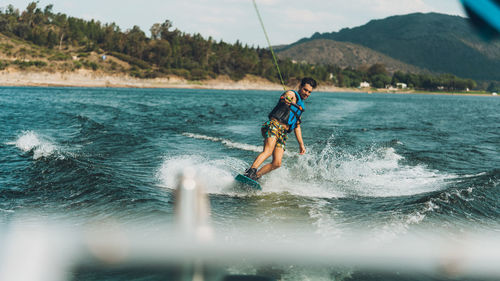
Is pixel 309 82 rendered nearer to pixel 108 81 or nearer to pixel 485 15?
pixel 485 15

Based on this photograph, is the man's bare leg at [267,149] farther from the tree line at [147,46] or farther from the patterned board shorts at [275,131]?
the tree line at [147,46]

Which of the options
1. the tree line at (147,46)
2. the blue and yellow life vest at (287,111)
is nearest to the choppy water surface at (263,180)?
the blue and yellow life vest at (287,111)

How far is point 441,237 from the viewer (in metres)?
5.57

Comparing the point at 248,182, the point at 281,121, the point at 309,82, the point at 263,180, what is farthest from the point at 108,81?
the point at 248,182

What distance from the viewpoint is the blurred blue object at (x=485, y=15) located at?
1.55 metres

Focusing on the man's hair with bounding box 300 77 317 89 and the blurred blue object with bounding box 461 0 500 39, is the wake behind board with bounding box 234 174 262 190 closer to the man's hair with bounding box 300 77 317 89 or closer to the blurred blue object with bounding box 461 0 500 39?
the man's hair with bounding box 300 77 317 89

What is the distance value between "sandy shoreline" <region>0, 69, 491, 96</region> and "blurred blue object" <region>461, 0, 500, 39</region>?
269 feet

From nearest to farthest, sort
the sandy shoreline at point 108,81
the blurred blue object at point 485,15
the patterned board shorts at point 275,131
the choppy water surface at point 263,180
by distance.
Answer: the blurred blue object at point 485,15 → the choppy water surface at point 263,180 → the patterned board shorts at point 275,131 → the sandy shoreline at point 108,81

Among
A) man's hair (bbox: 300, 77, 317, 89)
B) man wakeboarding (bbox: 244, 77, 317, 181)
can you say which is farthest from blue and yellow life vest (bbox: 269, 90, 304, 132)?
man's hair (bbox: 300, 77, 317, 89)

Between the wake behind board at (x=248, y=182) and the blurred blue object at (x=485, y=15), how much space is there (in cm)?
623

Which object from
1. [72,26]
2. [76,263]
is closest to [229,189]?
[76,263]

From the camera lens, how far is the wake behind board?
7674mm

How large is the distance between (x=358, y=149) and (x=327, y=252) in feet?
30.2

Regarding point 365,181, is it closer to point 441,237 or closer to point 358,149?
point 441,237
